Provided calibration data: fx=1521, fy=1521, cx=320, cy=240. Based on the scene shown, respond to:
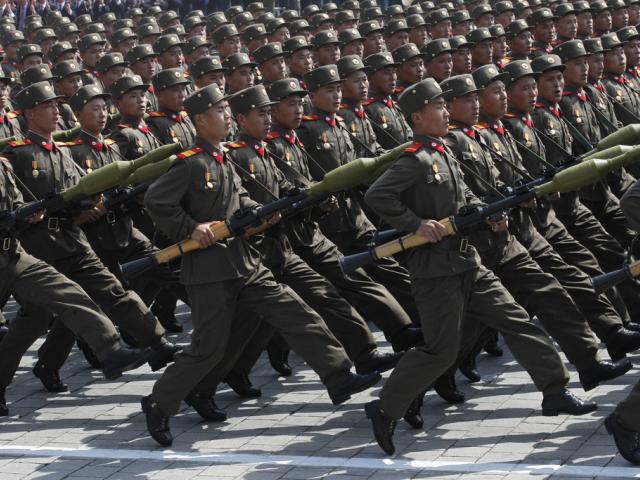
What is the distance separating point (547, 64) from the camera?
11.6 m

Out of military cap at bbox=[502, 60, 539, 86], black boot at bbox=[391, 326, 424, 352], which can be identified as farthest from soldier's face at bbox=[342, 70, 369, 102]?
black boot at bbox=[391, 326, 424, 352]

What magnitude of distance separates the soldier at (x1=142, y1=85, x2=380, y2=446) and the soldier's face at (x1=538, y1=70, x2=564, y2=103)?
329 cm

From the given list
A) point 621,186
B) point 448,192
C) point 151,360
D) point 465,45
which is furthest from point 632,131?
point 465,45

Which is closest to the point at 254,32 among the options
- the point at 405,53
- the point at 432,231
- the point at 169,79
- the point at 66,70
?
the point at 405,53

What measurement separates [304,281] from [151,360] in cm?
121

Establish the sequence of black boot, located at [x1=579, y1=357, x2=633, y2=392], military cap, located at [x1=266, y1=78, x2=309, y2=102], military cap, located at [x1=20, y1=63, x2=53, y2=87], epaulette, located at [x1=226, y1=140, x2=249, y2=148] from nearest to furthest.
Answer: black boot, located at [x1=579, y1=357, x2=633, y2=392], epaulette, located at [x1=226, y1=140, x2=249, y2=148], military cap, located at [x1=266, y1=78, x2=309, y2=102], military cap, located at [x1=20, y1=63, x2=53, y2=87]

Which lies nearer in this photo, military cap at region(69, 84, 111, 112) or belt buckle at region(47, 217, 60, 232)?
belt buckle at region(47, 217, 60, 232)

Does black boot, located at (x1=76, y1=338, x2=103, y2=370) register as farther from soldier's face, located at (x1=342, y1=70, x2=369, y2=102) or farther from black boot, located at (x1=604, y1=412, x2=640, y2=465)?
black boot, located at (x1=604, y1=412, x2=640, y2=465)

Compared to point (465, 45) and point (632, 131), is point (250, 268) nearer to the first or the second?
point (632, 131)

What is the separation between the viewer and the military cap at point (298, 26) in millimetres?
18953

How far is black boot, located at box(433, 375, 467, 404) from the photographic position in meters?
9.51

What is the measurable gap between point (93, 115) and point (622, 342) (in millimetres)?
4146

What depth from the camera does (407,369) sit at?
28.4 feet

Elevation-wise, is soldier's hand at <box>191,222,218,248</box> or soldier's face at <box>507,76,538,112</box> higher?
soldier's face at <box>507,76,538,112</box>
